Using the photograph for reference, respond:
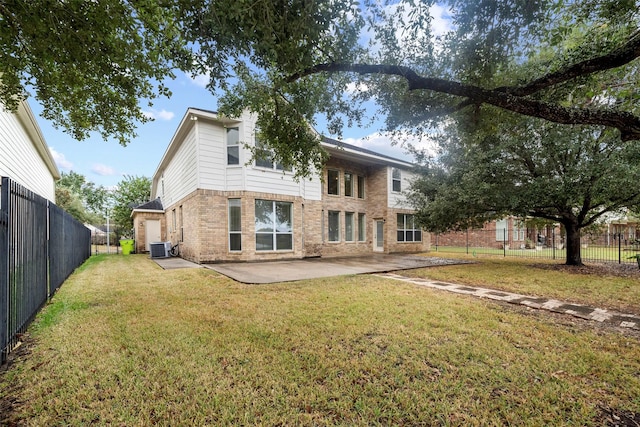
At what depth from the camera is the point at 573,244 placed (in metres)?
11.3

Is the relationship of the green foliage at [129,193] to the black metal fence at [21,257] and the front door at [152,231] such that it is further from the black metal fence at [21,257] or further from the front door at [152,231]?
the black metal fence at [21,257]

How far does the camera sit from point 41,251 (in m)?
4.61

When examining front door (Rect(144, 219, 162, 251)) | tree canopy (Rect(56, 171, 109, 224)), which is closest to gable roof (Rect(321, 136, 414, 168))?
front door (Rect(144, 219, 162, 251))

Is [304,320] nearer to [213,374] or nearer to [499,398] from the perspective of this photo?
[213,374]

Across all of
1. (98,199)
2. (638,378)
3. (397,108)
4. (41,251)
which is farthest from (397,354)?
(98,199)

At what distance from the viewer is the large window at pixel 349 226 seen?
1650cm

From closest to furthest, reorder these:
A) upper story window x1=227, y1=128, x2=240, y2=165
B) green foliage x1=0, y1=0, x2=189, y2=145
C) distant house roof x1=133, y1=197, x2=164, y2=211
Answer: green foliage x1=0, y1=0, x2=189, y2=145 → upper story window x1=227, y1=128, x2=240, y2=165 → distant house roof x1=133, y1=197, x2=164, y2=211

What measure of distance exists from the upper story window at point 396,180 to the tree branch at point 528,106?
1325 centimetres

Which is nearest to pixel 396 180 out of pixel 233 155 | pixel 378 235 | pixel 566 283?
pixel 378 235

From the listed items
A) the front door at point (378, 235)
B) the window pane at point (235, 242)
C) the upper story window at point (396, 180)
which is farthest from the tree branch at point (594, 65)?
the front door at point (378, 235)

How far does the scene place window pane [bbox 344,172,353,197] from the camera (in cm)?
1667

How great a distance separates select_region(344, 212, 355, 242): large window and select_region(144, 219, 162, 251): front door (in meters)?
12.3

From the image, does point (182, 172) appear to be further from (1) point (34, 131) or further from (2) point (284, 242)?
(2) point (284, 242)

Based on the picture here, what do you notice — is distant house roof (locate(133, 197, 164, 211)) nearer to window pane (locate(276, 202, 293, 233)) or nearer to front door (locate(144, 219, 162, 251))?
front door (locate(144, 219, 162, 251))
